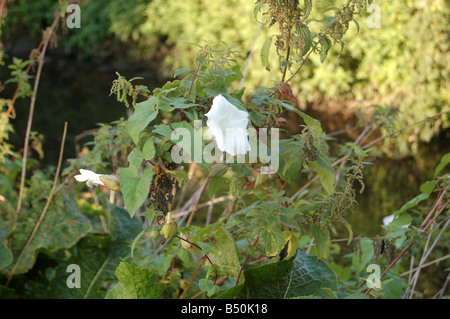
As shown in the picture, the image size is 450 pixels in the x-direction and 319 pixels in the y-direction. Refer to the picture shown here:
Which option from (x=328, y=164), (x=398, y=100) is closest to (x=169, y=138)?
(x=328, y=164)

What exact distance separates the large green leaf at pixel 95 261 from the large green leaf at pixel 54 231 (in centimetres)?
4

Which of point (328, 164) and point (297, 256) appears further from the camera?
point (297, 256)

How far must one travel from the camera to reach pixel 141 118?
0.85 metres

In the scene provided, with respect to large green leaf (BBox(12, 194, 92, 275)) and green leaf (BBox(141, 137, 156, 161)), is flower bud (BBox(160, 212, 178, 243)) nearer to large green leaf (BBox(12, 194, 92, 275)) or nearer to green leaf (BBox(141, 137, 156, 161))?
green leaf (BBox(141, 137, 156, 161))

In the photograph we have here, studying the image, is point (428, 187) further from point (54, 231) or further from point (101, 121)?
point (101, 121)

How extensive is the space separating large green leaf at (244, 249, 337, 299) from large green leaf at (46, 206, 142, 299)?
0.49 meters

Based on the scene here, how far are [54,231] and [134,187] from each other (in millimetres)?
726

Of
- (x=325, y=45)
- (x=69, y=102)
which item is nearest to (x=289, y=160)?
(x=325, y=45)

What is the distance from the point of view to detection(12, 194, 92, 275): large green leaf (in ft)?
4.87

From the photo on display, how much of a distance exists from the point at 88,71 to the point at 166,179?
24.5 ft

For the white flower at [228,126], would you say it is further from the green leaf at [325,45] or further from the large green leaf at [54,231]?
the large green leaf at [54,231]

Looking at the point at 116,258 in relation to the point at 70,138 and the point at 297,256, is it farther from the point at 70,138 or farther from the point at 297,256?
the point at 70,138

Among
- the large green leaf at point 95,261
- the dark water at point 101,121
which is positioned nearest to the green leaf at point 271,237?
the large green leaf at point 95,261
